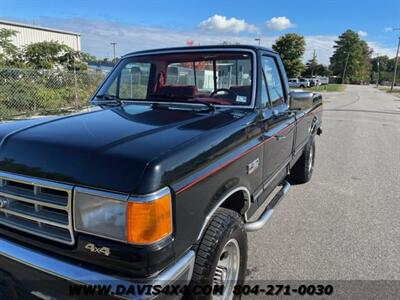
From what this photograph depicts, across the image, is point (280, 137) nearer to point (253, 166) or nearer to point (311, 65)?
point (253, 166)

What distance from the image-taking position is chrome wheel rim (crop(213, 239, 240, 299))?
2510 millimetres

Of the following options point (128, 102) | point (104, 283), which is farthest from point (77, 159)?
point (128, 102)

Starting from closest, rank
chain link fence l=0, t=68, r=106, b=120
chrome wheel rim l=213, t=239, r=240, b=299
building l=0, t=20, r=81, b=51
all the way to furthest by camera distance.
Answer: chrome wheel rim l=213, t=239, r=240, b=299, chain link fence l=0, t=68, r=106, b=120, building l=0, t=20, r=81, b=51

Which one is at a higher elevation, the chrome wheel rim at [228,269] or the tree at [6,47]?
the tree at [6,47]

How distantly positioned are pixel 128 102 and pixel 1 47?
13757 millimetres

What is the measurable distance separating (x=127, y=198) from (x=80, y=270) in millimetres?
476

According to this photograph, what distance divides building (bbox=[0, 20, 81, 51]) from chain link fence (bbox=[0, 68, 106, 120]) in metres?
15.1

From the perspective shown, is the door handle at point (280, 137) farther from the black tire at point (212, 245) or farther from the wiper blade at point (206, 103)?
the black tire at point (212, 245)

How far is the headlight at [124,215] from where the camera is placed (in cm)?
174

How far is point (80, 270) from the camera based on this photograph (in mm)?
1838

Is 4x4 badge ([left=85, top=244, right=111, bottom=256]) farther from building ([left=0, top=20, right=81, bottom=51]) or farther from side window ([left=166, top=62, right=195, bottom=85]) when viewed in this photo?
building ([left=0, top=20, right=81, bottom=51])

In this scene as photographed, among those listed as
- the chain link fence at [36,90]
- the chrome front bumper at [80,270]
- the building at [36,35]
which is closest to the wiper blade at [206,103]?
the chrome front bumper at [80,270]

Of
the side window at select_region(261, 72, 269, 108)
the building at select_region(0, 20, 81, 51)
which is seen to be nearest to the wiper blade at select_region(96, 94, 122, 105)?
the side window at select_region(261, 72, 269, 108)

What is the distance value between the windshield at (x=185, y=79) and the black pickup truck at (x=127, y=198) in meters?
0.37
